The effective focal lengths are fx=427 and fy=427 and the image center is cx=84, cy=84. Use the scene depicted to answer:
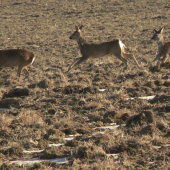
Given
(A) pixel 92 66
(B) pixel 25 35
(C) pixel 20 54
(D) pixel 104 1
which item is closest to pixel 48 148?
(C) pixel 20 54

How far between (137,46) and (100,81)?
8517mm

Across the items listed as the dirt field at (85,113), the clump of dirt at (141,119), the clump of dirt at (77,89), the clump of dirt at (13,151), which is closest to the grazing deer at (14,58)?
the dirt field at (85,113)

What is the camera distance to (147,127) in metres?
7.00

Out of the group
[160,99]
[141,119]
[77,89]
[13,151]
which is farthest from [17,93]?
[13,151]

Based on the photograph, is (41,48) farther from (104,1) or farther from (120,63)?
(104,1)

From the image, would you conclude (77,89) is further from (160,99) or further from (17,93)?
(160,99)

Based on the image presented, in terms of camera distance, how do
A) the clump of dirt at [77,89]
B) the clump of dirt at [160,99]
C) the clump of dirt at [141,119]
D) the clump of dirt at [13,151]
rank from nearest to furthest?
the clump of dirt at [13,151], the clump of dirt at [141,119], the clump of dirt at [160,99], the clump of dirt at [77,89]

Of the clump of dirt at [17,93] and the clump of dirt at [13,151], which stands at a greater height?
the clump of dirt at [17,93]

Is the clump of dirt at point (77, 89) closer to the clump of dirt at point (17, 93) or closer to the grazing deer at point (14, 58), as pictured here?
the clump of dirt at point (17, 93)

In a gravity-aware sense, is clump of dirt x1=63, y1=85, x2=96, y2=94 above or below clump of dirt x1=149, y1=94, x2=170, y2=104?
above

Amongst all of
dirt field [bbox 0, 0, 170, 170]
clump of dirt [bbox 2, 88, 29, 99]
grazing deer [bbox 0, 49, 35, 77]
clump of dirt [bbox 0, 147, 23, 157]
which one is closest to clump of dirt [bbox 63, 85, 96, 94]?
dirt field [bbox 0, 0, 170, 170]

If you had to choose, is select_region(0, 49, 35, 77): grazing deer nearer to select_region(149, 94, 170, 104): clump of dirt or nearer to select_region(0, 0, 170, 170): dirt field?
select_region(0, 0, 170, 170): dirt field

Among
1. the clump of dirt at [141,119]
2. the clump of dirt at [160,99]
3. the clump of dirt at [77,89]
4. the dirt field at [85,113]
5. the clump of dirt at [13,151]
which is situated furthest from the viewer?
the clump of dirt at [77,89]

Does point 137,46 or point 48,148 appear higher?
point 137,46
